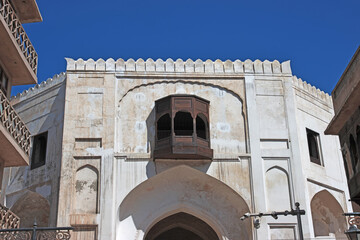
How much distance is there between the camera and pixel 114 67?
58.2 feet

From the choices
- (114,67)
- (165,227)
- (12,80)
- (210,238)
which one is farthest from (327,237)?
(12,80)

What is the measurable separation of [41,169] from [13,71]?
16.7ft

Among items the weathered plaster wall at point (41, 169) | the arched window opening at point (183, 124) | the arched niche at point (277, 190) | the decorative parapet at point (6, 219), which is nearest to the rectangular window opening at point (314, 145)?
the arched niche at point (277, 190)

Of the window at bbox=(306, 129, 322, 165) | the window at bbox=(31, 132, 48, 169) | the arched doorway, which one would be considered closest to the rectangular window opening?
the window at bbox=(306, 129, 322, 165)

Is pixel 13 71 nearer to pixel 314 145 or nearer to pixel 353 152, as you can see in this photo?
pixel 353 152

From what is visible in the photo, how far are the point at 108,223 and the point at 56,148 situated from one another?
276cm

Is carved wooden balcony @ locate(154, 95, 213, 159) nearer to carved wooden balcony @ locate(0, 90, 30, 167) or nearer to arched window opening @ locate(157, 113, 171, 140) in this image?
arched window opening @ locate(157, 113, 171, 140)

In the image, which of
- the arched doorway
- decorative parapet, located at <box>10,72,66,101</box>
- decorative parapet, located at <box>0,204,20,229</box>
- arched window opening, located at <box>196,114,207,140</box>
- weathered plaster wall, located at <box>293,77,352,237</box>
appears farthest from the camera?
the arched doorway

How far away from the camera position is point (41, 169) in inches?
683

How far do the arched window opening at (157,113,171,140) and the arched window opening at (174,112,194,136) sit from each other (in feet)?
1.01

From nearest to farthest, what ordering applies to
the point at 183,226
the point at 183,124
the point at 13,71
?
the point at 13,71 < the point at 183,124 < the point at 183,226

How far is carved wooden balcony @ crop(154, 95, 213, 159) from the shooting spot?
16.4 m


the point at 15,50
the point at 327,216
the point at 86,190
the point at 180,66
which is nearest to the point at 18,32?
the point at 15,50

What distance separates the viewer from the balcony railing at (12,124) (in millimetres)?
11352
